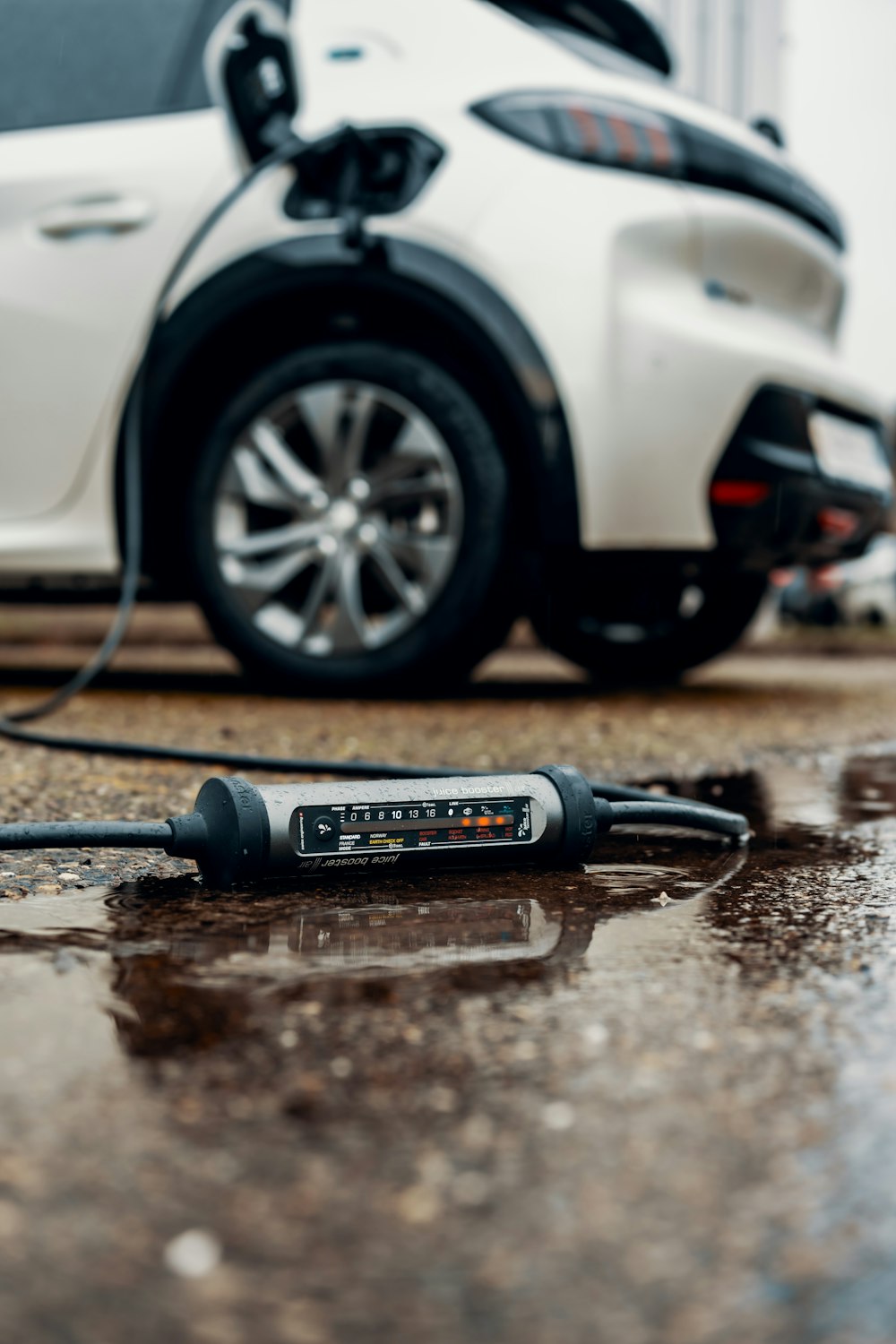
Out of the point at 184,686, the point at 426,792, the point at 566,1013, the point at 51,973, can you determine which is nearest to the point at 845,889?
the point at 426,792

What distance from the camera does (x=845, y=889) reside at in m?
1.71

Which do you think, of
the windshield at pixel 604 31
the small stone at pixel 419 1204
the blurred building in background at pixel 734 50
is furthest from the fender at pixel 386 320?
the blurred building in background at pixel 734 50

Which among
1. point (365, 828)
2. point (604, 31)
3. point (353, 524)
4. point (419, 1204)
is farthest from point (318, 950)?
point (604, 31)

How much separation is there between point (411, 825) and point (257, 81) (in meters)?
2.31

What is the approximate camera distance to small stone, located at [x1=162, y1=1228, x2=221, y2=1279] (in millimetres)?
781

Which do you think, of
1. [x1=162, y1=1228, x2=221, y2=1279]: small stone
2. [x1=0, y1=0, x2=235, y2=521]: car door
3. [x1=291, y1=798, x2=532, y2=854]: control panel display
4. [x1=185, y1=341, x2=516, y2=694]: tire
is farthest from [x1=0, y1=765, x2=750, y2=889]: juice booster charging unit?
[x1=0, y1=0, x2=235, y2=521]: car door

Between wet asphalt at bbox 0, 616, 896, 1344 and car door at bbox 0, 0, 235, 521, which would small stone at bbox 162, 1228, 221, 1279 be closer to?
wet asphalt at bbox 0, 616, 896, 1344

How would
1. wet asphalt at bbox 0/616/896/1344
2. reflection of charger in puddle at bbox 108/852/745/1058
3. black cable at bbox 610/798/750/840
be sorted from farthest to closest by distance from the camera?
1. black cable at bbox 610/798/750/840
2. reflection of charger in puddle at bbox 108/852/745/1058
3. wet asphalt at bbox 0/616/896/1344

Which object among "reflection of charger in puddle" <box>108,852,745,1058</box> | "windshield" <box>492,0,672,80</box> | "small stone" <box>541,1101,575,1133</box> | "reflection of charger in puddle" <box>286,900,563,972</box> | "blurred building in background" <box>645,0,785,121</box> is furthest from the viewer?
"blurred building in background" <box>645,0,785,121</box>

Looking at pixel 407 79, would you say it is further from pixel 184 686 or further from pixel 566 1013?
pixel 566 1013

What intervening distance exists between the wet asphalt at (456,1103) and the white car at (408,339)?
149cm

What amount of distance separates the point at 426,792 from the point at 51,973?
53cm

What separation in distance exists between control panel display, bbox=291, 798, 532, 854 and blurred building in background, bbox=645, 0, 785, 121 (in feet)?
28.2

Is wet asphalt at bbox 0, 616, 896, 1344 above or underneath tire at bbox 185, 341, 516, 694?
underneath
